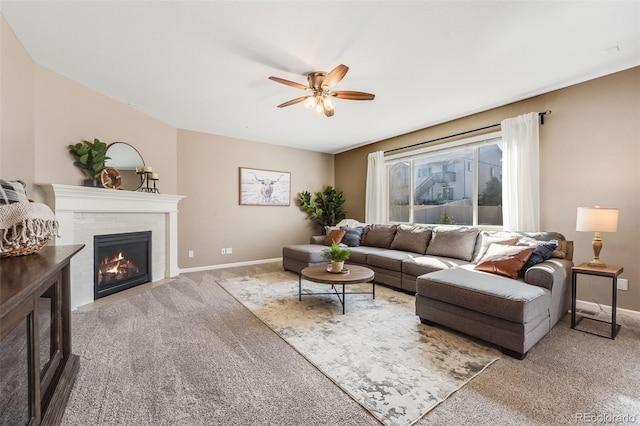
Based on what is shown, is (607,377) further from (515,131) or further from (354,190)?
(354,190)

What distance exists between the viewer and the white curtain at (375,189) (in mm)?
A: 5453

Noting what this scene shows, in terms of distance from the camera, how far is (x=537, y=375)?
1.82 metres

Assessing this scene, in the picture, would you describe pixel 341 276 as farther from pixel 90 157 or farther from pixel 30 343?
pixel 90 157

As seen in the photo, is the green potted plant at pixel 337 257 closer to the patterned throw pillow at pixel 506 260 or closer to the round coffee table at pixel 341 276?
the round coffee table at pixel 341 276

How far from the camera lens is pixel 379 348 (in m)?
2.18

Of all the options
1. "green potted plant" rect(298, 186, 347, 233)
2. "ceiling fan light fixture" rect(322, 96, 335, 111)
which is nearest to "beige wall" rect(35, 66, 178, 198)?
"ceiling fan light fixture" rect(322, 96, 335, 111)

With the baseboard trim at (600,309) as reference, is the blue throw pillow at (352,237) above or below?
above

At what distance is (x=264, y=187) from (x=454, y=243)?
3678 millimetres

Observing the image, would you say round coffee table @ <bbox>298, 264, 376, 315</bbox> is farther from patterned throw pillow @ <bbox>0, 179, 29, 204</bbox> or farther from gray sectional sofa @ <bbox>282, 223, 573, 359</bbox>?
patterned throw pillow @ <bbox>0, 179, 29, 204</bbox>

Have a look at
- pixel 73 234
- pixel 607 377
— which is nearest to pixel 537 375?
pixel 607 377

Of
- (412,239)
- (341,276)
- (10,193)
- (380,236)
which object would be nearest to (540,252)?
(412,239)

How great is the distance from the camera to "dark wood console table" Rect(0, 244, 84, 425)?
910 mm

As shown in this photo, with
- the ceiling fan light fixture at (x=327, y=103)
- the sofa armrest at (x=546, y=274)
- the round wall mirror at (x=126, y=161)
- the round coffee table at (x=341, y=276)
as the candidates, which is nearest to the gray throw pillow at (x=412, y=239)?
the round coffee table at (x=341, y=276)

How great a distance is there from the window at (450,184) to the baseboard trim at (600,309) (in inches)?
49.8
